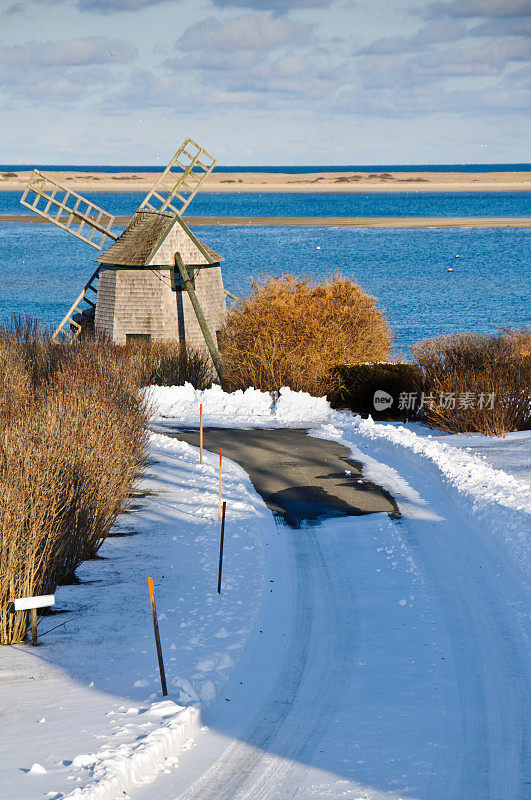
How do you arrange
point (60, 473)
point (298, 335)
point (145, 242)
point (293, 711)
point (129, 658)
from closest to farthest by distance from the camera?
1. point (293, 711)
2. point (129, 658)
3. point (60, 473)
4. point (298, 335)
5. point (145, 242)

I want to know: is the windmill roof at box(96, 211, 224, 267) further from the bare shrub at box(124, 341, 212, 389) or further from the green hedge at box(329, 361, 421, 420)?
the green hedge at box(329, 361, 421, 420)

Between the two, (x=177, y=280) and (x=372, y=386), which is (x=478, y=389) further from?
(x=177, y=280)

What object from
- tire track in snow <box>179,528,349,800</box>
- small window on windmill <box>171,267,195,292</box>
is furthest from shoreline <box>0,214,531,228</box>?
tire track in snow <box>179,528,349,800</box>

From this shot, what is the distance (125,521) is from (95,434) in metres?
1.90

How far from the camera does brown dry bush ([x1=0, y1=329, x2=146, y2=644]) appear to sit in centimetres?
1045

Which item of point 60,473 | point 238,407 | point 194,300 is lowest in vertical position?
point 60,473

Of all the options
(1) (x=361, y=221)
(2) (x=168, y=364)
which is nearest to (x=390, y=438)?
(2) (x=168, y=364)

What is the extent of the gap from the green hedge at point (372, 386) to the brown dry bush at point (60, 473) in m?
9.93

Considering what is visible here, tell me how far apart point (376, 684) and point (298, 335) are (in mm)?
21968

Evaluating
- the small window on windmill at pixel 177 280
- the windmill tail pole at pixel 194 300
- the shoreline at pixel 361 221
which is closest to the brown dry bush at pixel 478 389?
the windmill tail pole at pixel 194 300

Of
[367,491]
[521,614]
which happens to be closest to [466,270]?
[367,491]

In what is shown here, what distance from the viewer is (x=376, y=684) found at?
937cm

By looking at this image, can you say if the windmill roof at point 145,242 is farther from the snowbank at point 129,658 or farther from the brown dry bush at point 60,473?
the snowbank at point 129,658

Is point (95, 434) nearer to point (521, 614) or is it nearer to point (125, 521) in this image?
point (125, 521)
